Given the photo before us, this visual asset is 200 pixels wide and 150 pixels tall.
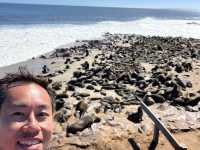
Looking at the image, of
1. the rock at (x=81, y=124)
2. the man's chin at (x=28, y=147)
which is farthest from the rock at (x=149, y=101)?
the man's chin at (x=28, y=147)

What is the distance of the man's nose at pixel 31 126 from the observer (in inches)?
83.3

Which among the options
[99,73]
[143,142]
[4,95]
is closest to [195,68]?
[99,73]

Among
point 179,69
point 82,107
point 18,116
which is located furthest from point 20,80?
point 179,69

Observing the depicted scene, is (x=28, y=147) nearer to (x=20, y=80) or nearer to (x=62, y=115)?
(x=20, y=80)

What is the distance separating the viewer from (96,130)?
9.34m

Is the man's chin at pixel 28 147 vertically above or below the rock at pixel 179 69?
above

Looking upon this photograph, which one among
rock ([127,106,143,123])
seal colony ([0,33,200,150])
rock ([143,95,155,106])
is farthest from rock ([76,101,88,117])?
rock ([143,95,155,106])

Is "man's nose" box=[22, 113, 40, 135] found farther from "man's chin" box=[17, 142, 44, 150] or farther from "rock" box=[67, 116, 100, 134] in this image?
"rock" box=[67, 116, 100, 134]

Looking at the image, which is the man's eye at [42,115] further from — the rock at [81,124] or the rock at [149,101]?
the rock at [149,101]

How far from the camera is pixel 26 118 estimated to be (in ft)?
7.22

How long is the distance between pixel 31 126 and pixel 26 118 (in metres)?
0.09

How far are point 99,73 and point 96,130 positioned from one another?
7.62 metres

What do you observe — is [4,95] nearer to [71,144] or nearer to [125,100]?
[71,144]

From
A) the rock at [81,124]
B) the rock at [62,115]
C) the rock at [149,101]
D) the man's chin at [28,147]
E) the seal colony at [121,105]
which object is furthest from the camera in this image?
the rock at [149,101]
